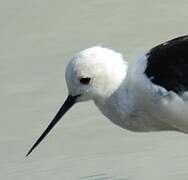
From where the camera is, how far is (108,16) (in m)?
9.23

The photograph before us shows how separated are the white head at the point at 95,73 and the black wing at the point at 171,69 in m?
0.17

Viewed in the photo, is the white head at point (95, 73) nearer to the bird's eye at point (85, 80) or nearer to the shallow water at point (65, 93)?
the bird's eye at point (85, 80)

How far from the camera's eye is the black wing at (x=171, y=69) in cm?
629

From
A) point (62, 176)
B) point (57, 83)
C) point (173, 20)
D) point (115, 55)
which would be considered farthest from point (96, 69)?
point (173, 20)

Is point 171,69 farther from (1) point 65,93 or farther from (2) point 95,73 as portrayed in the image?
(1) point 65,93

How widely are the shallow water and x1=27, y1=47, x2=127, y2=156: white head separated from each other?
631 mm

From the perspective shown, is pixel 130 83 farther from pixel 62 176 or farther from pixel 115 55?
pixel 62 176

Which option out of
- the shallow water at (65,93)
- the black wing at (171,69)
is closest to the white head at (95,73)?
the black wing at (171,69)

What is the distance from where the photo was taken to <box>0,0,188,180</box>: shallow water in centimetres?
699

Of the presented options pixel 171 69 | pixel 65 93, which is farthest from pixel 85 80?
pixel 65 93

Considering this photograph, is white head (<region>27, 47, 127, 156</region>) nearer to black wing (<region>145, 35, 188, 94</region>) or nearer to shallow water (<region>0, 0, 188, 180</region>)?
black wing (<region>145, 35, 188, 94</region>)

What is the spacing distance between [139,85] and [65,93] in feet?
5.25

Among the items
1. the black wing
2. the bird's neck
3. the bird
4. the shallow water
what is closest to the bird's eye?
the bird

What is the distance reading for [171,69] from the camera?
630cm
